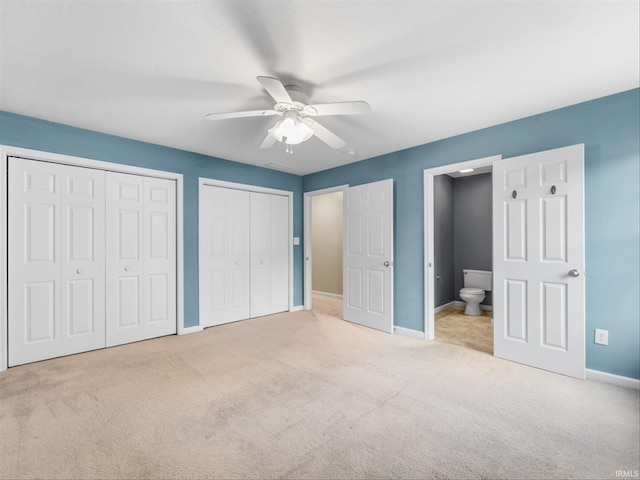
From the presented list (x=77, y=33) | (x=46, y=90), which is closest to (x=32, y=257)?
(x=46, y=90)

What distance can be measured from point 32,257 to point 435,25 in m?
3.95

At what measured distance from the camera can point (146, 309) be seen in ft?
12.0

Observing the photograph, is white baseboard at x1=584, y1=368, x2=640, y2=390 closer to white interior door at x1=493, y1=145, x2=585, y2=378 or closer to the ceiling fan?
white interior door at x1=493, y1=145, x2=585, y2=378

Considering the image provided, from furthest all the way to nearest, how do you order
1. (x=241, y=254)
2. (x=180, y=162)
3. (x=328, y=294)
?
(x=328, y=294), (x=241, y=254), (x=180, y=162)

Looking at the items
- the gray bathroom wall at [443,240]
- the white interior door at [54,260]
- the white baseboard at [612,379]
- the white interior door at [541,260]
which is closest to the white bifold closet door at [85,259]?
the white interior door at [54,260]

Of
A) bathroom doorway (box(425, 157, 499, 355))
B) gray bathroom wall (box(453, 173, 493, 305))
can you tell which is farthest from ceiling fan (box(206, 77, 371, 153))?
gray bathroom wall (box(453, 173, 493, 305))

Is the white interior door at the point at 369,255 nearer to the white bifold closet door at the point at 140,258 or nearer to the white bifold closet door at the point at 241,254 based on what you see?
the white bifold closet door at the point at 241,254

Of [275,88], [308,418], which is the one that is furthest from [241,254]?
[275,88]

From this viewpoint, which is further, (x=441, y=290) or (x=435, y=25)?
(x=441, y=290)

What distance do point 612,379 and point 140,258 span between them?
15.9 ft

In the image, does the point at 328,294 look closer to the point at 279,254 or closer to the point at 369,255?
the point at 279,254

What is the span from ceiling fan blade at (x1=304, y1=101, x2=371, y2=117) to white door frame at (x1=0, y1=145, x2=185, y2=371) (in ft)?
7.98

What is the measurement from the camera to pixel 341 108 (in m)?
2.14

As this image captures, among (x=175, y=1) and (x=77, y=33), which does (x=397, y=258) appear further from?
(x=77, y=33)
